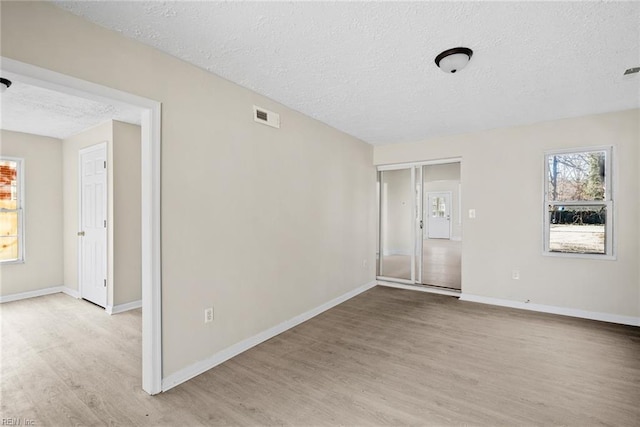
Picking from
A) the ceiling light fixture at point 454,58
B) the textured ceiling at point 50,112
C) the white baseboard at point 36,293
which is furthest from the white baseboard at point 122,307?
the ceiling light fixture at point 454,58

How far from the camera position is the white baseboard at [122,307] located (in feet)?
12.5

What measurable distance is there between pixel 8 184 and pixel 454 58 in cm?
611

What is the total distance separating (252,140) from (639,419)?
358 cm

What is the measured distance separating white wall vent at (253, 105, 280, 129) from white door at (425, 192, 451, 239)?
23.3 ft

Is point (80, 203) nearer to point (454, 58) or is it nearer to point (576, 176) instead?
point (454, 58)

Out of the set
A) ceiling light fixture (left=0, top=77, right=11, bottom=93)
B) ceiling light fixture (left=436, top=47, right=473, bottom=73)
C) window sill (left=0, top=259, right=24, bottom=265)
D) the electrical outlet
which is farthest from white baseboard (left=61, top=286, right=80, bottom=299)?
ceiling light fixture (left=436, top=47, right=473, bottom=73)

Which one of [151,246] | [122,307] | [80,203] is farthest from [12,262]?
[151,246]

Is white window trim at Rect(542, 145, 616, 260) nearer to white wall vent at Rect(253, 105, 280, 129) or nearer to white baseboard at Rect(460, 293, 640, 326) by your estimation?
white baseboard at Rect(460, 293, 640, 326)

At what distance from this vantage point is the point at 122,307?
3920 mm

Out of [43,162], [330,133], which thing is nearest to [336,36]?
[330,133]

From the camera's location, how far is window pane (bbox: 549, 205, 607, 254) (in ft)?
11.9

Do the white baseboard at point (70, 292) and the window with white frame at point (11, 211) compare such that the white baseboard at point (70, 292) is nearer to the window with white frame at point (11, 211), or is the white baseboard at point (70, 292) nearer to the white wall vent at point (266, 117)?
the window with white frame at point (11, 211)

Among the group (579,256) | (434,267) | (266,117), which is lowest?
(434,267)

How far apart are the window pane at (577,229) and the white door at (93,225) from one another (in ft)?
19.8
